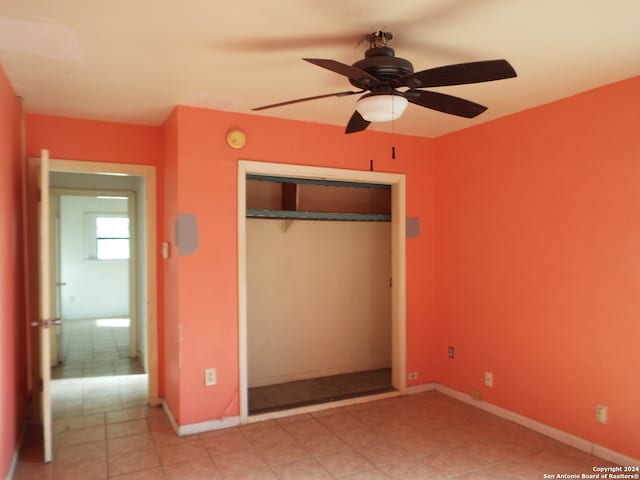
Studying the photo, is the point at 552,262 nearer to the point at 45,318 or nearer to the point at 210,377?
the point at 210,377

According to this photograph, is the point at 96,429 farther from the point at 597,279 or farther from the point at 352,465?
the point at 597,279

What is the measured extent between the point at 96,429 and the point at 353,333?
2.59m

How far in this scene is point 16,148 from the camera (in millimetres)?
3113

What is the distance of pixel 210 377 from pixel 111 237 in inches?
247

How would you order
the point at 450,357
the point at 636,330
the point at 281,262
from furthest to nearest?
1. the point at 281,262
2. the point at 450,357
3. the point at 636,330

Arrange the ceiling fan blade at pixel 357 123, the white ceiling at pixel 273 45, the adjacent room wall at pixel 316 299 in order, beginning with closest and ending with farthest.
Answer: the white ceiling at pixel 273 45
the ceiling fan blade at pixel 357 123
the adjacent room wall at pixel 316 299

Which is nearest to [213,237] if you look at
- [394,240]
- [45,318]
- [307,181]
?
[307,181]

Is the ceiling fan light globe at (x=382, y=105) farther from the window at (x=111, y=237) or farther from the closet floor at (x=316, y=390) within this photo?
the window at (x=111, y=237)

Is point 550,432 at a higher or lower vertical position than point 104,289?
lower

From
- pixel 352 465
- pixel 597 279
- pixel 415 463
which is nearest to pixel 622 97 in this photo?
pixel 597 279

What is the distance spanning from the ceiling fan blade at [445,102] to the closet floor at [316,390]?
2.72 metres

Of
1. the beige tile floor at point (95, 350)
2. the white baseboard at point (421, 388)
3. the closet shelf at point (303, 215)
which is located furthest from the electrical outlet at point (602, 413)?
the beige tile floor at point (95, 350)

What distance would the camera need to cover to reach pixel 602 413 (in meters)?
2.89

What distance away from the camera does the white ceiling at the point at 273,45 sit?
1.91 m
